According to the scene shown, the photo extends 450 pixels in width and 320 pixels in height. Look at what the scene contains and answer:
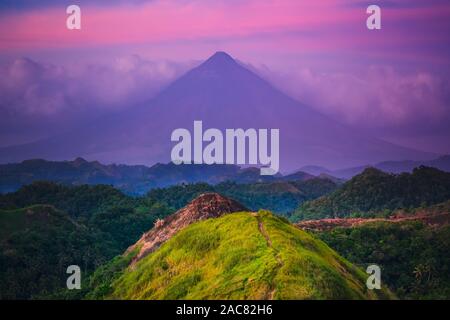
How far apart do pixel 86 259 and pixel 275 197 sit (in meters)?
54.5

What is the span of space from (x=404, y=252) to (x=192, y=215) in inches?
643

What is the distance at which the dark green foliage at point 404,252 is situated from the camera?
3975 cm

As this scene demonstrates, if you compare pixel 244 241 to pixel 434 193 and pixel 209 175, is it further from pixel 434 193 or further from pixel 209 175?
pixel 209 175

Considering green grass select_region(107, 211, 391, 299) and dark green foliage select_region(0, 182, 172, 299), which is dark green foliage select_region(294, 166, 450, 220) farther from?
green grass select_region(107, 211, 391, 299)

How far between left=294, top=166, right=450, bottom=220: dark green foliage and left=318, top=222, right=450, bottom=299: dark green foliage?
27685mm

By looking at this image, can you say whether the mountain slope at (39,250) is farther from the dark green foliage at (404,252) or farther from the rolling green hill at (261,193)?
the rolling green hill at (261,193)

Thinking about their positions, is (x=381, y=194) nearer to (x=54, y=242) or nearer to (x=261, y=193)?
(x=261, y=193)

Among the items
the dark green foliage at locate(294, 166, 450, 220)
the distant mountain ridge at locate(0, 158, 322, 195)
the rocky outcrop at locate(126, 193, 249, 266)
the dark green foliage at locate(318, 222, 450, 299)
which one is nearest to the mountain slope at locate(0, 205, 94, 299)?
the rocky outcrop at locate(126, 193, 249, 266)

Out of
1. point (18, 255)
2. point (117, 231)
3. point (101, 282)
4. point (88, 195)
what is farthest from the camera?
point (88, 195)

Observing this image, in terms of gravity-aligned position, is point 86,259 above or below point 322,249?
below

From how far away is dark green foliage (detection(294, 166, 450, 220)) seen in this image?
7712 cm

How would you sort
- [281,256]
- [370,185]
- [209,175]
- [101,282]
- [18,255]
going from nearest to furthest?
[281,256] → [101,282] → [18,255] → [370,185] → [209,175]

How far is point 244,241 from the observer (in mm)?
22000
